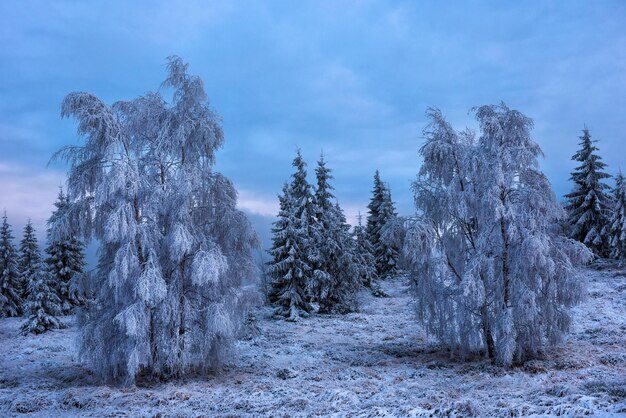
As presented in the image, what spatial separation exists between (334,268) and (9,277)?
2936cm

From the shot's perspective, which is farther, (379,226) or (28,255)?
(379,226)

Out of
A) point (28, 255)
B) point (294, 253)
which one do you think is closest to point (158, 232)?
point (294, 253)

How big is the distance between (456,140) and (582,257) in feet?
19.8

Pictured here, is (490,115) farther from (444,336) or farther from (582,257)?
(444,336)

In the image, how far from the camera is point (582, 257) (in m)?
15.4

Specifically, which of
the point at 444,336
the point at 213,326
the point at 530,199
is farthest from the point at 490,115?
the point at 213,326

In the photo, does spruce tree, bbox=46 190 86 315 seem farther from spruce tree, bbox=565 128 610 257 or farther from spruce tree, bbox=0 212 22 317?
spruce tree, bbox=565 128 610 257

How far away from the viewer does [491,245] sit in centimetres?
1554

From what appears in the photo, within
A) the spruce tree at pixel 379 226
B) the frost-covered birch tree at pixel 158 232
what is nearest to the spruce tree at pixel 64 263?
the frost-covered birch tree at pixel 158 232

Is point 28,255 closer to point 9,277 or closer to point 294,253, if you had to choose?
point 9,277

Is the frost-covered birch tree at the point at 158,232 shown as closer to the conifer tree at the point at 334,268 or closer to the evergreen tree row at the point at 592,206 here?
the conifer tree at the point at 334,268

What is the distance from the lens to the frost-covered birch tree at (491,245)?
14.8m

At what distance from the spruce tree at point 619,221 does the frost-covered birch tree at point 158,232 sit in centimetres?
3278

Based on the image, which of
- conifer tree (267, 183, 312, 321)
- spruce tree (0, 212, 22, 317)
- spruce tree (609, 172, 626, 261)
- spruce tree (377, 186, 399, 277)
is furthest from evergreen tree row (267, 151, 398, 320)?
spruce tree (0, 212, 22, 317)
